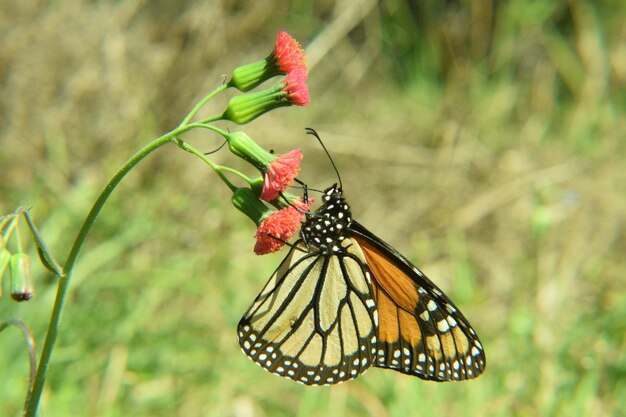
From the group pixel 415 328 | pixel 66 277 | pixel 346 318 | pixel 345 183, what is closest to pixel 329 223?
pixel 346 318

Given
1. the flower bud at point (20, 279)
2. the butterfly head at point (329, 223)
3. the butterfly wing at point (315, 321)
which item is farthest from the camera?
the butterfly wing at point (315, 321)

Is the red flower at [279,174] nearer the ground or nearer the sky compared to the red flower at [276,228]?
nearer the sky

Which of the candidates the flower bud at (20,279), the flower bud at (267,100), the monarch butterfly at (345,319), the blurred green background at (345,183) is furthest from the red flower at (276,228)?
the blurred green background at (345,183)

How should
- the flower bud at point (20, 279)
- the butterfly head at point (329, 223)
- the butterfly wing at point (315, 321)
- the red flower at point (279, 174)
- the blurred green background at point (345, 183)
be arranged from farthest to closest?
the blurred green background at point (345, 183), the butterfly wing at point (315, 321), the butterfly head at point (329, 223), the red flower at point (279, 174), the flower bud at point (20, 279)

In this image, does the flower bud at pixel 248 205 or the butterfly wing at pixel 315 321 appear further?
the butterfly wing at pixel 315 321

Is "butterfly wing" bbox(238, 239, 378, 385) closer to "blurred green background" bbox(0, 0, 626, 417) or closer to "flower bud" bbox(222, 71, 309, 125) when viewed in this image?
"flower bud" bbox(222, 71, 309, 125)

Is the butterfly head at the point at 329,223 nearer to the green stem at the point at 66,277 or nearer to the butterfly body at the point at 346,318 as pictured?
the butterfly body at the point at 346,318

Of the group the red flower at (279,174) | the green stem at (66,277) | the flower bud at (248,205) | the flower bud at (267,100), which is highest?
the flower bud at (267,100)
